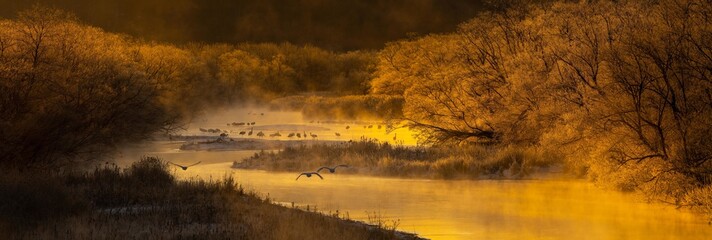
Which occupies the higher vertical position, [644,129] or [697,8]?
[697,8]

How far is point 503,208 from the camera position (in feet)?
82.2

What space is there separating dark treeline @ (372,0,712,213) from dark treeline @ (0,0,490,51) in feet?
317

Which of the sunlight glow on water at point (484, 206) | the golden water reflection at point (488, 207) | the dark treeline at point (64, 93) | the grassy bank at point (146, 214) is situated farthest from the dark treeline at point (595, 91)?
the dark treeline at point (64, 93)

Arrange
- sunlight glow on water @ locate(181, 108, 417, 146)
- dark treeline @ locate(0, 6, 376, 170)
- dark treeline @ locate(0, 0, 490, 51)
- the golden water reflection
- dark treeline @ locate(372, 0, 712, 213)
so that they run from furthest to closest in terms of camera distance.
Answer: dark treeline @ locate(0, 0, 490, 51) < sunlight glow on water @ locate(181, 108, 417, 146) < dark treeline @ locate(0, 6, 376, 170) < dark treeline @ locate(372, 0, 712, 213) < the golden water reflection

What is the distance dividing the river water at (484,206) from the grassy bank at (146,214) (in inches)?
115

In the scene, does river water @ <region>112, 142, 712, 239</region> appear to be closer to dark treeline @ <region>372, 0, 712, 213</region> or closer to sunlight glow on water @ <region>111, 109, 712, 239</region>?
sunlight glow on water @ <region>111, 109, 712, 239</region>

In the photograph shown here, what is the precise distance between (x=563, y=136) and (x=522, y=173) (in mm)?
3884

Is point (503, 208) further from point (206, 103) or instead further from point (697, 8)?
point (206, 103)

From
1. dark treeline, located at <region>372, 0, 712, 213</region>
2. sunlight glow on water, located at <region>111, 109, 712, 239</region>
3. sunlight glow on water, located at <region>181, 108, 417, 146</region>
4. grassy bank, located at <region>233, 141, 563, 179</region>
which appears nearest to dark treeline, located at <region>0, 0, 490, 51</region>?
sunlight glow on water, located at <region>181, 108, 417, 146</region>

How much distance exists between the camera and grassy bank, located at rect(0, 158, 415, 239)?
1612 centimetres

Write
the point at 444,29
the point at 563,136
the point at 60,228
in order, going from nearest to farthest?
the point at 60,228 < the point at 563,136 < the point at 444,29

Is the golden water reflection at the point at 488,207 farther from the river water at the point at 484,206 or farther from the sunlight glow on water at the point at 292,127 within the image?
the sunlight glow on water at the point at 292,127

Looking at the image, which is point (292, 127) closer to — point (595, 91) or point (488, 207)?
point (595, 91)

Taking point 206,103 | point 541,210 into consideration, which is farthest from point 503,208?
point 206,103
